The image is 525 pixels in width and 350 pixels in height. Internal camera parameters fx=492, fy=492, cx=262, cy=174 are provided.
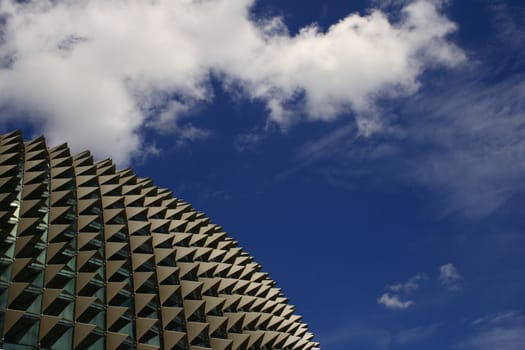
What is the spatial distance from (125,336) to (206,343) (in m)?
7.27

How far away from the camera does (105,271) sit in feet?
100

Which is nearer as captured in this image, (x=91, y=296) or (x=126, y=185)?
(x=91, y=296)

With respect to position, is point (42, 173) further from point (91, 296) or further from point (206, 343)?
point (206, 343)

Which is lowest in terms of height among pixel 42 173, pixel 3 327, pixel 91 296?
pixel 3 327

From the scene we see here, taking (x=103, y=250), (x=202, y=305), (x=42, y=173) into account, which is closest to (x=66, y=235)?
(x=103, y=250)

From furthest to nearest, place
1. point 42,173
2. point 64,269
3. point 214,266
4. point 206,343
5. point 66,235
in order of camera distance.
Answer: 1. point 214,266
2. point 42,173
3. point 206,343
4. point 66,235
5. point 64,269

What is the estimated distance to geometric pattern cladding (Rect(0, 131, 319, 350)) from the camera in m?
25.4

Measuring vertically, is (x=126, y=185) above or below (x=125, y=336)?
above

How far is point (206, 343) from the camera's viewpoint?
32688 mm

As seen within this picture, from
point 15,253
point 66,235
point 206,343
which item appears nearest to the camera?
point 15,253

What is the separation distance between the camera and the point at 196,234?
45344mm

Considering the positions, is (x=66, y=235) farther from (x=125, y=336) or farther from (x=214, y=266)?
(x=214, y=266)

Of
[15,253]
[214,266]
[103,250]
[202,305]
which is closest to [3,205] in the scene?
[15,253]

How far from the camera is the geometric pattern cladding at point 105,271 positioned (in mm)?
25422
